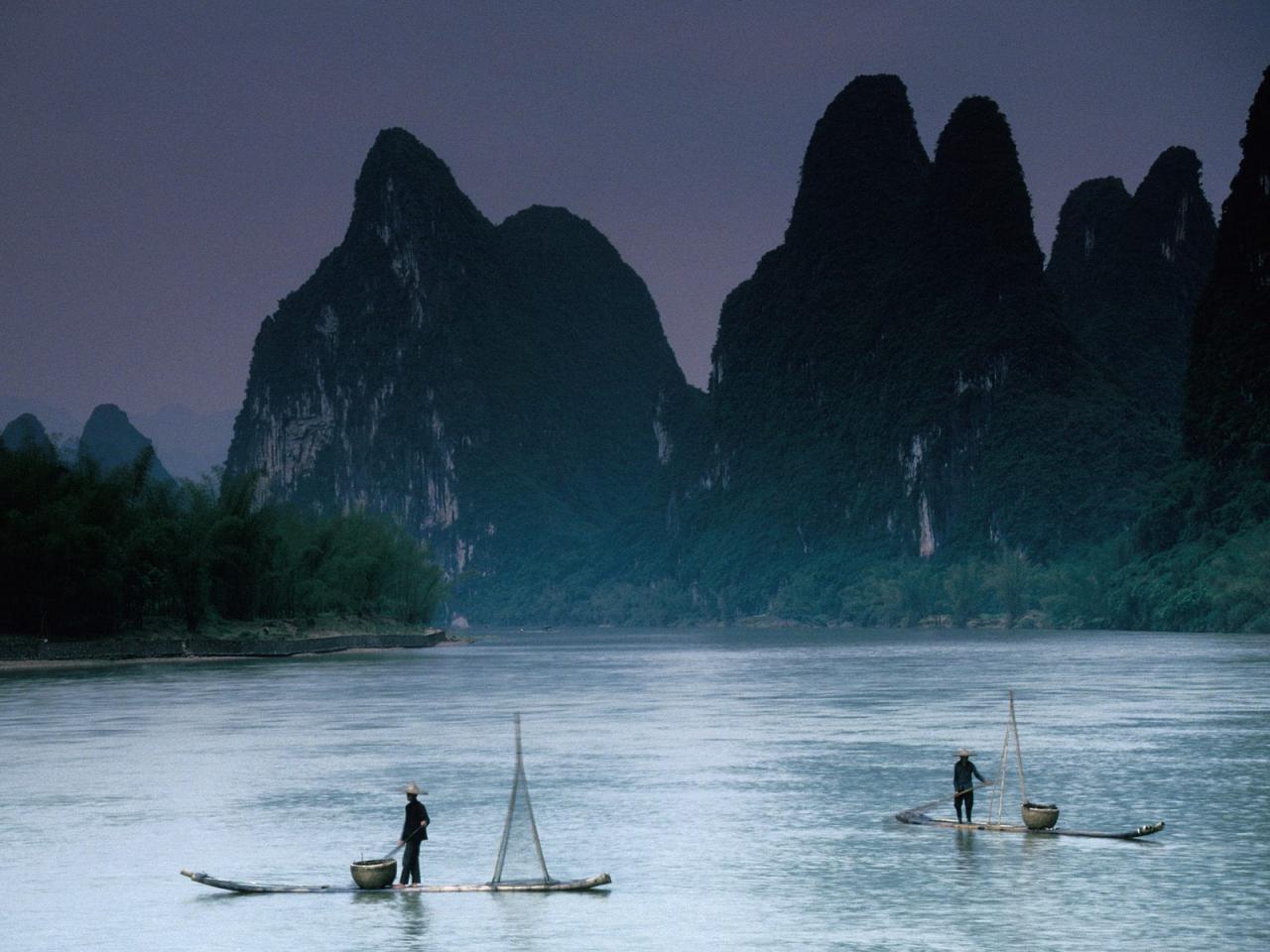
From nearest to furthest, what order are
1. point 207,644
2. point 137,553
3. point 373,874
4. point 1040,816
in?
point 373,874 → point 1040,816 → point 137,553 → point 207,644

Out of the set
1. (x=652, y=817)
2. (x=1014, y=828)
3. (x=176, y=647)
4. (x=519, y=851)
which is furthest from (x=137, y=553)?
(x=1014, y=828)

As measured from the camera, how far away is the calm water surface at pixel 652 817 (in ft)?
52.1

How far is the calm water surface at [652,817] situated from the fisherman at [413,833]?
0.55 m

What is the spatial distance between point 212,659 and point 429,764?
54.8 meters

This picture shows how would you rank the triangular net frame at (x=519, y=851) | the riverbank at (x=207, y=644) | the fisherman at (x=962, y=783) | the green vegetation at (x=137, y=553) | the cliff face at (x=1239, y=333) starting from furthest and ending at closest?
the cliff face at (x=1239, y=333) < the riverbank at (x=207, y=644) < the green vegetation at (x=137, y=553) < the fisherman at (x=962, y=783) < the triangular net frame at (x=519, y=851)

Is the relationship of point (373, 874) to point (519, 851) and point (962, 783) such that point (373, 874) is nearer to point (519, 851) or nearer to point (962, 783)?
point (519, 851)

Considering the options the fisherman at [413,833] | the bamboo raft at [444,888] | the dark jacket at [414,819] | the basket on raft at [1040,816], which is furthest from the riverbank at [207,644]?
the basket on raft at [1040,816]

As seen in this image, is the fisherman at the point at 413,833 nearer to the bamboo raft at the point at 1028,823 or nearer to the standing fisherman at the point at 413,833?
the standing fisherman at the point at 413,833

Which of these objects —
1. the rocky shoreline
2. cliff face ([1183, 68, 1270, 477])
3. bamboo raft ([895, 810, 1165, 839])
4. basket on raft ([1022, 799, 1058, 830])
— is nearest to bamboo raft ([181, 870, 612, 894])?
bamboo raft ([895, 810, 1165, 839])

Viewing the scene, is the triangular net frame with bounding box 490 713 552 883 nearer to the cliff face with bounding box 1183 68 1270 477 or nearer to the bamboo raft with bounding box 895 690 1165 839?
the bamboo raft with bounding box 895 690 1165 839

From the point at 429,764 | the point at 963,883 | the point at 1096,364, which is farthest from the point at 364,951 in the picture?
the point at 1096,364

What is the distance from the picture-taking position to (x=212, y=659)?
3258 inches

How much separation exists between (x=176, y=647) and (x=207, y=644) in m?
2.07

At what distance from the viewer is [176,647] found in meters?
82.6
